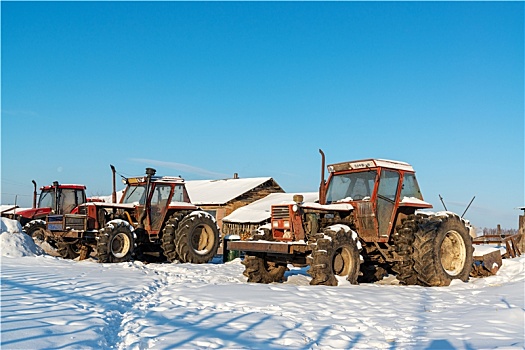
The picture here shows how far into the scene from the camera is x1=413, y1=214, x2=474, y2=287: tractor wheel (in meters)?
9.66

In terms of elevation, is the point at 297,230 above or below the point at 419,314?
above

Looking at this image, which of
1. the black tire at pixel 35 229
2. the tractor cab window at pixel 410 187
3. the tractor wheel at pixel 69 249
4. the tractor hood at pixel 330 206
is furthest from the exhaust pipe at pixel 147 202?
the tractor cab window at pixel 410 187

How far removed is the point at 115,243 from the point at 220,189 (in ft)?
69.1

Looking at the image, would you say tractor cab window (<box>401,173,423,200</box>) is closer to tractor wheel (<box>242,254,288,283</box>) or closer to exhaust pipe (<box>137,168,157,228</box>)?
tractor wheel (<box>242,254,288,283</box>)

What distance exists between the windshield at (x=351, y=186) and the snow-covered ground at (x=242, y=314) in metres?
2.02

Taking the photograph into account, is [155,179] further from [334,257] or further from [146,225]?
[334,257]

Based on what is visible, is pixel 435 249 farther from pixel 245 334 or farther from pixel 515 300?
pixel 245 334

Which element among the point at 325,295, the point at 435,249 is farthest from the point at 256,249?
the point at 435,249

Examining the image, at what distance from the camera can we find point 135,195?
15055 millimetres

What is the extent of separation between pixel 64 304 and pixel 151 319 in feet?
3.91

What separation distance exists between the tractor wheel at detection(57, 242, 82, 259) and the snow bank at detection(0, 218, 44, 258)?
4.37ft

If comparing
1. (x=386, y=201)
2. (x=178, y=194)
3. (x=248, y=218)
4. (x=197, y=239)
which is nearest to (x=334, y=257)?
(x=386, y=201)

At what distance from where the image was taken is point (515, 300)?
7.58 meters

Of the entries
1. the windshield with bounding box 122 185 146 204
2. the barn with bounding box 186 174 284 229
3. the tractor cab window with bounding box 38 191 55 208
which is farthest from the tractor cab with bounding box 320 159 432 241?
the barn with bounding box 186 174 284 229
